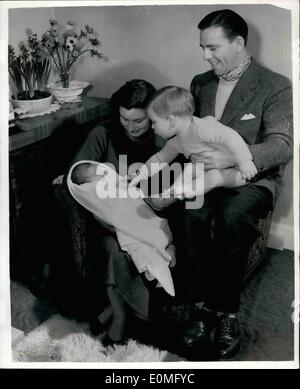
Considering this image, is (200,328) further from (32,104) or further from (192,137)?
(32,104)

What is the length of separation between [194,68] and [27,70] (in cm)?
52

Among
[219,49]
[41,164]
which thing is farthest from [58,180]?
[219,49]

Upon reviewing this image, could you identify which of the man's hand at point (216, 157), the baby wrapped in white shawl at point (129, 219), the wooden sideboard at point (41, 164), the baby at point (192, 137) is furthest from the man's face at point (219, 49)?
the baby wrapped in white shawl at point (129, 219)

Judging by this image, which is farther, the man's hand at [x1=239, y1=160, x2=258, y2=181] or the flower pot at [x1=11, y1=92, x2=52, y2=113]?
Answer: the flower pot at [x1=11, y1=92, x2=52, y2=113]

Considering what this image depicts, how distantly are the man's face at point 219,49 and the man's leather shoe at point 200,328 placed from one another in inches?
28.9

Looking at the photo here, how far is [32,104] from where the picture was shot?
144 centimetres

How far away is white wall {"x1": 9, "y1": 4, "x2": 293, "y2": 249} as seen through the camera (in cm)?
134

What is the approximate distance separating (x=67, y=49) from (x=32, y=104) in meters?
0.20

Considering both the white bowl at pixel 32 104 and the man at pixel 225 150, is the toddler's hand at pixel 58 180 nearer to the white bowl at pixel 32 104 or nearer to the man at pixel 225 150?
the white bowl at pixel 32 104

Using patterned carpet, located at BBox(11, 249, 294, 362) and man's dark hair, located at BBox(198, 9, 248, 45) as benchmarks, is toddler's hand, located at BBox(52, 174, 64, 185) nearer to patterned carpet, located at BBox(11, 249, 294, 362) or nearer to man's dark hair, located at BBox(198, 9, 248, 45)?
patterned carpet, located at BBox(11, 249, 294, 362)

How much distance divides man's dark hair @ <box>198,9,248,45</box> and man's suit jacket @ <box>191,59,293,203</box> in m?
0.09

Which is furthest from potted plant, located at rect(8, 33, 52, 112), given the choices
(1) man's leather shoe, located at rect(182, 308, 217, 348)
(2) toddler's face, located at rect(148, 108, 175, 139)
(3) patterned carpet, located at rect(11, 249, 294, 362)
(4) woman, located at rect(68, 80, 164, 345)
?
(1) man's leather shoe, located at rect(182, 308, 217, 348)
